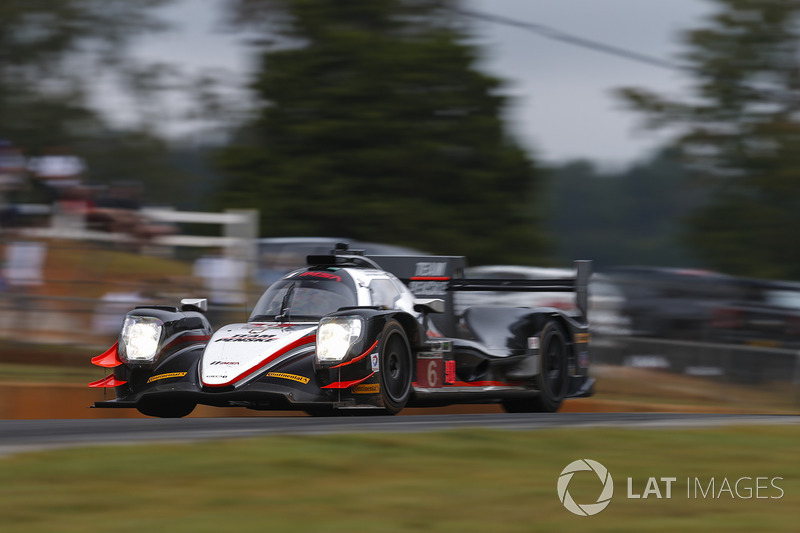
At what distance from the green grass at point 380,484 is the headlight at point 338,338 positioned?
1968 millimetres

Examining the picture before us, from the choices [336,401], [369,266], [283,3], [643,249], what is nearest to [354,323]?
[336,401]

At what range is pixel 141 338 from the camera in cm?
931

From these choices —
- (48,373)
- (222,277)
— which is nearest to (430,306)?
(48,373)

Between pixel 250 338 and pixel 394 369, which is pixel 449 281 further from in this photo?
pixel 250 338

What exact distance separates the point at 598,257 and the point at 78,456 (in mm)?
88707

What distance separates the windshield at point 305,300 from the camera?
31.4 feet

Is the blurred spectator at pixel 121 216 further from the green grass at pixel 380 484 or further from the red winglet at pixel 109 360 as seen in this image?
the green grass at pixel 380 484

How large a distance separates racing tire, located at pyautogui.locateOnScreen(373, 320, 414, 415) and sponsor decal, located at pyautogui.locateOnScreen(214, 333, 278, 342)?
0.79 meters

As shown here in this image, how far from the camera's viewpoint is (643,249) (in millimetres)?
90812

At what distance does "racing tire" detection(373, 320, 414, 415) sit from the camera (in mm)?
8906

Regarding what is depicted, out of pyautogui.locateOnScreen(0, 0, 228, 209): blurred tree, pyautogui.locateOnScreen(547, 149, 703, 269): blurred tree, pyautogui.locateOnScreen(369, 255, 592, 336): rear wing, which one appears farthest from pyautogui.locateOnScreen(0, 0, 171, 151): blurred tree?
pyautogui.locateOnScreen(547, 149, 703, 269): blurred tree

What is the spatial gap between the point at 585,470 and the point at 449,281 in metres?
5.67

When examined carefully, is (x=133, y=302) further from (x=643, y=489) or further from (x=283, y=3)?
(x=283, y=3)

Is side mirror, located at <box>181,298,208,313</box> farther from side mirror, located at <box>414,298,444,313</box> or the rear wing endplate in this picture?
the rear wing endplate
